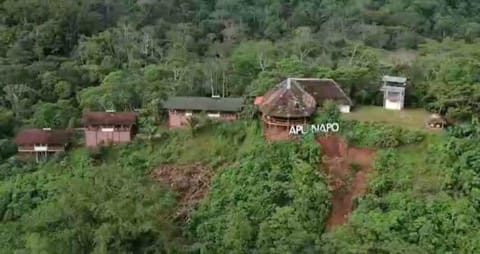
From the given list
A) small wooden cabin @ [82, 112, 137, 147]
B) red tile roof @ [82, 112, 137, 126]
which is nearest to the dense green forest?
small wooden cabin @ [82, 112, 137, 147]

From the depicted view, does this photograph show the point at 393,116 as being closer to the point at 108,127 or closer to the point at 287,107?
the point at 287,107

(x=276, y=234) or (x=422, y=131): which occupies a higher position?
(x=422, y=131)

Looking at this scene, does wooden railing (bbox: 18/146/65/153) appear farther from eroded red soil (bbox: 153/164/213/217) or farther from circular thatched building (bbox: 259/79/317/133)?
circular thatched building (bbox: 259/79/317/133)

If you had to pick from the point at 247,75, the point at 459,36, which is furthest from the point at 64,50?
the point at 459,36

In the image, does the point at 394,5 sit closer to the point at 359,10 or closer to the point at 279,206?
the point at 359,10

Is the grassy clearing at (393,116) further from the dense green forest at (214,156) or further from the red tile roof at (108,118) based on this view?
the red tile roof at (108,118)

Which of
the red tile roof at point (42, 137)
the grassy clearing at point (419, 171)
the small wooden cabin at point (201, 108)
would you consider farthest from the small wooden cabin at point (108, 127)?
the grassy clearing at point (419, 171)
